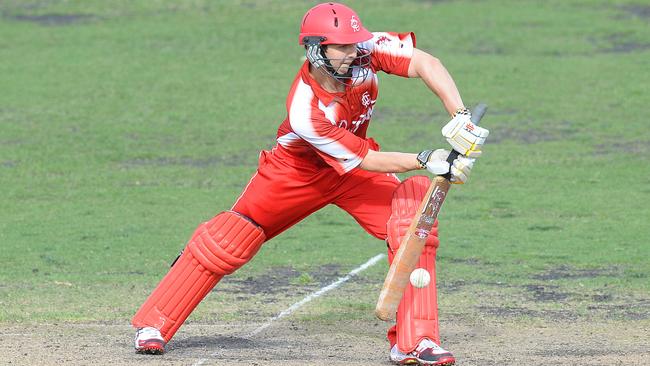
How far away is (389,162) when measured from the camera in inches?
264

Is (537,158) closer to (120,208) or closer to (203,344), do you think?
(120,208)

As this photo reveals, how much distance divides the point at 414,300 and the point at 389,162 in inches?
30.0

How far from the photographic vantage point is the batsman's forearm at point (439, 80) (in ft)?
22.6

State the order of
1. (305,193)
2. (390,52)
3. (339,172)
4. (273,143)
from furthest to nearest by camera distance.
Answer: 1. (273,143)
2. (305,193)
3. (390,52)
4. (339,172)

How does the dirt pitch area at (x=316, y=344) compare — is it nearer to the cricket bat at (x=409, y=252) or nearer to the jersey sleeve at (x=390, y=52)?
the cricket bat at (x=409, y=252)

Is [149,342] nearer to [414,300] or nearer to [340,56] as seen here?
[414,300]

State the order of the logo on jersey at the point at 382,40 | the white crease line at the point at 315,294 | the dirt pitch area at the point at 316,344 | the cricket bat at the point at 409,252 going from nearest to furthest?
the cricket bat at the point at 409,252 → the dirt pitch area at the point at 316,344 → the logo on jersey at the point at 382,40 → the white crease line at the point at 315,294

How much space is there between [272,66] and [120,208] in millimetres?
6622

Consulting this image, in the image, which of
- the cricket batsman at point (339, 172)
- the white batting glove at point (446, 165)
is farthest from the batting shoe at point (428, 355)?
the white batting glove at point (446, 165)

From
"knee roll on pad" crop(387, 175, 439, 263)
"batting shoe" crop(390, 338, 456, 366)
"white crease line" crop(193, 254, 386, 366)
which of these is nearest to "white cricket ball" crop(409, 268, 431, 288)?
"knee roll on pad" crop(387, 175, 439, 263)

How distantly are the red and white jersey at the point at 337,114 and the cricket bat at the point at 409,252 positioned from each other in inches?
17.2

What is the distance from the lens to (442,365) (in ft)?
22.0

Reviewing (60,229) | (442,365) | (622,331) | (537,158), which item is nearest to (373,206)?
(442,365)

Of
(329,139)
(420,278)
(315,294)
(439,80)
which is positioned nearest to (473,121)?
(439,80)
